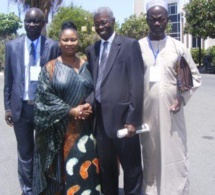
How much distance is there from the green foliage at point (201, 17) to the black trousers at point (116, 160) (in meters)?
19.7

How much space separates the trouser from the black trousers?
0.80 m

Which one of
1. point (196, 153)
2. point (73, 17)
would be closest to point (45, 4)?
point (196, 153)

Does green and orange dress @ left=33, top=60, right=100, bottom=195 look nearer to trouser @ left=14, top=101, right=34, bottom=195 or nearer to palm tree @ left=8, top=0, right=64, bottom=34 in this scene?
trouser @ left=14, top=101, right=34, bottom=195

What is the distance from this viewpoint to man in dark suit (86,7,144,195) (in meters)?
3.23

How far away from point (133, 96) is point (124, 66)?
0.26 meters

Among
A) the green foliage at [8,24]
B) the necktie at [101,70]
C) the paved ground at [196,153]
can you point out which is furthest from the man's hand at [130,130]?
the green foliage at [8,24]

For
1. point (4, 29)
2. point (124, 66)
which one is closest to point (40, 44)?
point (124, 66)

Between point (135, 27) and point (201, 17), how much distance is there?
1406 centimetres

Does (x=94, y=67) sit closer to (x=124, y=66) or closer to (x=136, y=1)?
(x=124, y=66)

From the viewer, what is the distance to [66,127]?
3.39 m

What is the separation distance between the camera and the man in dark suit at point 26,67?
3675 mm

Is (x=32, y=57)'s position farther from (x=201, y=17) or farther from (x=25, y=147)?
(x=201, y=17)

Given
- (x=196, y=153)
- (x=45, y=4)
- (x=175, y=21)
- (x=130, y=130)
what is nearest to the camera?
(x=130, y=130)

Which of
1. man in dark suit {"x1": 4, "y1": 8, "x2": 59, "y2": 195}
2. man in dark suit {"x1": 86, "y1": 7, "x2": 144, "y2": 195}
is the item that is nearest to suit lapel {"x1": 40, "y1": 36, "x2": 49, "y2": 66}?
man in dark suit {"x1": 4, "y1": 8, "x2": 59, "y2": 195}
